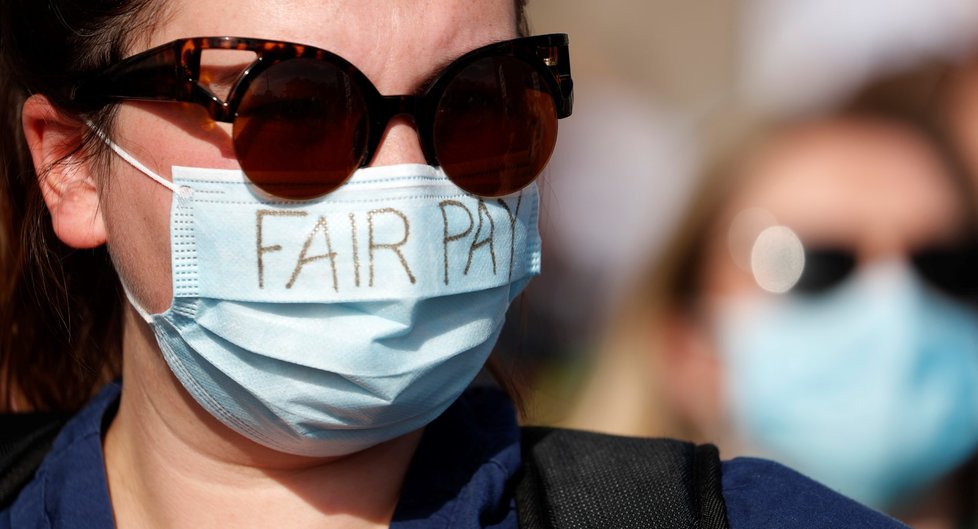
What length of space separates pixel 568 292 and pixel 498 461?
300 centimetres

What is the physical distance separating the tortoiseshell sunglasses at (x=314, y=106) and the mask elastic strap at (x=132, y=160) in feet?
0.23

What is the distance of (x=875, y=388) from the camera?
373 centimetres

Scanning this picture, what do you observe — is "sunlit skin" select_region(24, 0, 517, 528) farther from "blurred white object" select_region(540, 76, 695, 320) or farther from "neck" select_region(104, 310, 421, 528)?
"blurred white object" select_region(540, 76, 695, 320)

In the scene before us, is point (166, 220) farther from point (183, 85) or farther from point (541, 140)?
point (541, 140)

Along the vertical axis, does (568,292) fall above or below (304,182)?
below

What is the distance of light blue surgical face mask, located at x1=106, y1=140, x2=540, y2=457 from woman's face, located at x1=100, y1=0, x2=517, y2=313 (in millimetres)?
31

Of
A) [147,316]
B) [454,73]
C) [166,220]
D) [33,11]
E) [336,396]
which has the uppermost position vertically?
[33,11]

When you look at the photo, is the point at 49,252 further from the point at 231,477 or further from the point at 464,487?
the point at 464,487

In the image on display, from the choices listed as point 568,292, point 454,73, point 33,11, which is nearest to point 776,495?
point 454,73

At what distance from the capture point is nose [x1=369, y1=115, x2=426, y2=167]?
174 cm

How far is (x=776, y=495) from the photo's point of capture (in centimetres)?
184

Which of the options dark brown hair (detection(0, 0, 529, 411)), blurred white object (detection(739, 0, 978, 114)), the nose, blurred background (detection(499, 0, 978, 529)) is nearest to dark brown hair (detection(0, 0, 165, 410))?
dark brown hair (detection(0, 0, 529, 411))

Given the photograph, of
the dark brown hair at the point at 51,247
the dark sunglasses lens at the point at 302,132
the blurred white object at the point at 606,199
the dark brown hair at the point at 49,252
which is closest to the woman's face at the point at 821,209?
the blurred white object at the point at 606,199

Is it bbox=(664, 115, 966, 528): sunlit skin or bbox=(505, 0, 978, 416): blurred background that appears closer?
bbox=(664, 115, 966, 528): sunlit skin
